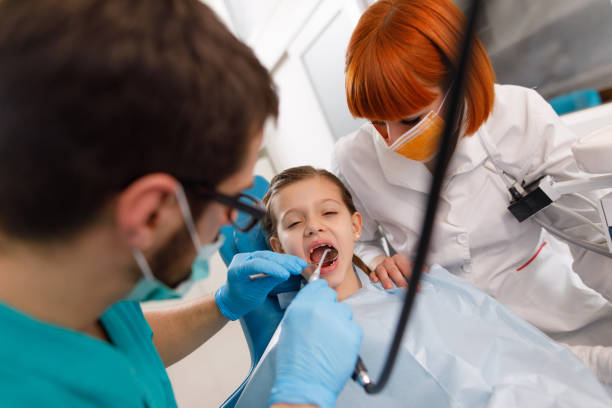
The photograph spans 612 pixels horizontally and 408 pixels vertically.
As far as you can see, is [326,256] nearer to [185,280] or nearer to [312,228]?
[312,228]

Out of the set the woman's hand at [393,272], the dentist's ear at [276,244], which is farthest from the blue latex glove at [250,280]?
the woman's hand at [393,272]

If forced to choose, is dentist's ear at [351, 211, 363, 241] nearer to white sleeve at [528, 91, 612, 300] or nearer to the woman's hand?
the woman's hand

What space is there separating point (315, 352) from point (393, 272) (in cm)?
60

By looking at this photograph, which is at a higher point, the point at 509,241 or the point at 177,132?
the point at 177,132

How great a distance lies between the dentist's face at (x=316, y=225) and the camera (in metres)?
1.19

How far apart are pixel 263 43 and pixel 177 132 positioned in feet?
9.31

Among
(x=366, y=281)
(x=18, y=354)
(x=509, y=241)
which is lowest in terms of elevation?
(x=366, y=281)

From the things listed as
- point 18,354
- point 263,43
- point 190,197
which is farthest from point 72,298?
point 263,43

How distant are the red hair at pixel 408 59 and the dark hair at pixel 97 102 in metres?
0.60

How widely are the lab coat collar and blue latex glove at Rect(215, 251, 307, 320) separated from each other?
1.59 ft

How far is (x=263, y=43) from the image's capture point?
2980mm

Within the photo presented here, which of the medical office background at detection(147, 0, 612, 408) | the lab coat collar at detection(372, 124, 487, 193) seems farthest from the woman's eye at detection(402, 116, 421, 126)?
the medical office background at detection(147, 0, 612, 408)

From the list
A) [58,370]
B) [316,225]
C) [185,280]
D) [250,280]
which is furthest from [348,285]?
[58,370]

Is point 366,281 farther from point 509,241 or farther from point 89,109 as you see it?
point 89,109
